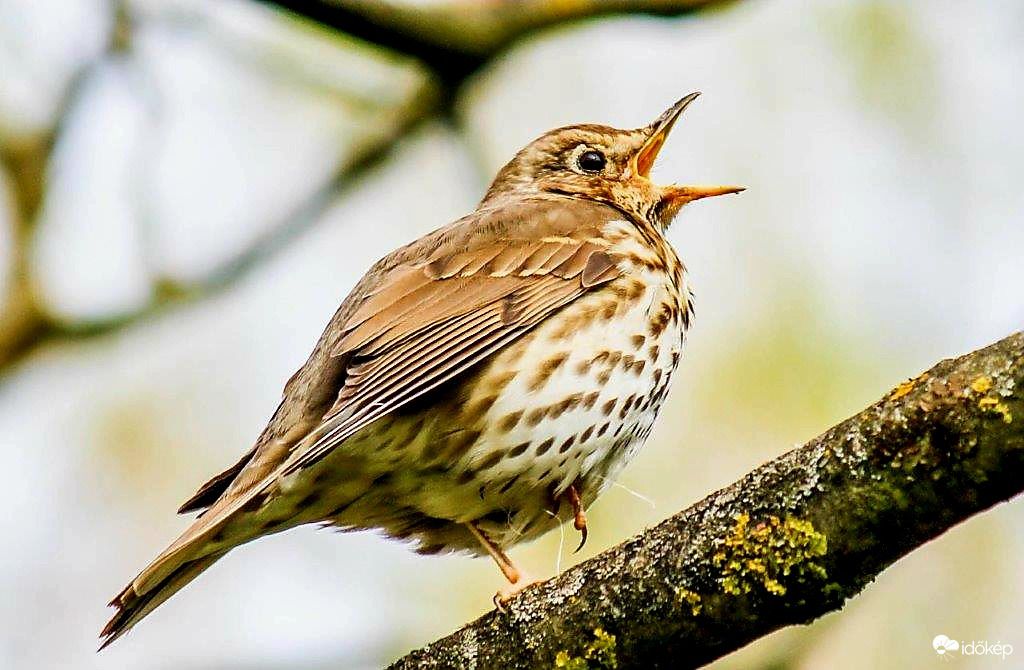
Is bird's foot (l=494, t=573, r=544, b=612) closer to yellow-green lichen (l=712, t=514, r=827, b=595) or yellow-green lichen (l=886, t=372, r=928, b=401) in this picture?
yellow-green lichen (l=712, t=514, r=827, b=595)

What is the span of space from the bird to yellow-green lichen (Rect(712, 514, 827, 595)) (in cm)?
138

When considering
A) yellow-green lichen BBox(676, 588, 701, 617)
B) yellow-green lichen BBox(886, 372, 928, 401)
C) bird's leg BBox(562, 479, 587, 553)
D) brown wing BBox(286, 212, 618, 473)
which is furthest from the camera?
bird's leg BBox(562, 479, 587, 553)

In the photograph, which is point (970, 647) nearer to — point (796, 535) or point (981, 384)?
point (796, 535)

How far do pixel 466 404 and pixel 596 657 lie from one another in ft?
4.25

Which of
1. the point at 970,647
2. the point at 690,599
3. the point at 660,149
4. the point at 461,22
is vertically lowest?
the point at 970,647

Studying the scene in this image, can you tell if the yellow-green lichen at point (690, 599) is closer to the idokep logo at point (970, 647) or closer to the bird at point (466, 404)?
the bird at point (466, 404)

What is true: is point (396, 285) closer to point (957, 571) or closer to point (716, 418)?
point (957, 571)

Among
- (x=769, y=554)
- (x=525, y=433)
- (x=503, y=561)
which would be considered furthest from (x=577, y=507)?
(x=769, y=554)

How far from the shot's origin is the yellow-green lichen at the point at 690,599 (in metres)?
3.40

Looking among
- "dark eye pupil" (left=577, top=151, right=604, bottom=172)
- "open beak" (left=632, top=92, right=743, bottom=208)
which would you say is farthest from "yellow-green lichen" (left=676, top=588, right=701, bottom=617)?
"dark eye pupil" (left=577, top=151, right=604, bottom=172)

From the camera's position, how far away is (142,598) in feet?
14.3

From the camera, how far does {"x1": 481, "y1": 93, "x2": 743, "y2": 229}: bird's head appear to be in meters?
6.20

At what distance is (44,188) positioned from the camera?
22.8ft

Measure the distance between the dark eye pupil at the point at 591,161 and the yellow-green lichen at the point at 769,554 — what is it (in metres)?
3.27
